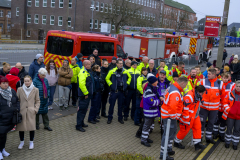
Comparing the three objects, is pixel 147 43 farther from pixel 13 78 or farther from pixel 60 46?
pixel 13 78

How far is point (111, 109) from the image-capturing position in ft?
26.1

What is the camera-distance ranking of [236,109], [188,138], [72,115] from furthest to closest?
1. [72,115]
2. [188,138]
3. [236,109]

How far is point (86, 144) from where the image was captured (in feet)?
20.7

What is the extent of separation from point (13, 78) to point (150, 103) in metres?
3.70

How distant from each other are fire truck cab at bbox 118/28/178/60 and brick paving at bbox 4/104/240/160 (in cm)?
1073

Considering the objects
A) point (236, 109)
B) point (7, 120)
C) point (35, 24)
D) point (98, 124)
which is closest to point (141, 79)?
point (98, 124)

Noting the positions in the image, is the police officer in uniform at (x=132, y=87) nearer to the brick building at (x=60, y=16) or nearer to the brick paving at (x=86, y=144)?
the brick paving at (x=86, y=144)

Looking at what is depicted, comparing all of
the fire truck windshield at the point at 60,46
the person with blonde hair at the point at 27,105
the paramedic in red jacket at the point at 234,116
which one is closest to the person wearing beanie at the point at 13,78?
the person with blonde hair at the point at 27,105

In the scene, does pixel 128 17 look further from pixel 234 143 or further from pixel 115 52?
pixel 234 143

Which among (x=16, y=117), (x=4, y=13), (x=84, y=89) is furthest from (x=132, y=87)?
(x=4, y=13)

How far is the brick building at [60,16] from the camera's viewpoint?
42250 mm

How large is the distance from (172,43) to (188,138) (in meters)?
14.2

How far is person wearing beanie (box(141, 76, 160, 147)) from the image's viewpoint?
19.8 feet

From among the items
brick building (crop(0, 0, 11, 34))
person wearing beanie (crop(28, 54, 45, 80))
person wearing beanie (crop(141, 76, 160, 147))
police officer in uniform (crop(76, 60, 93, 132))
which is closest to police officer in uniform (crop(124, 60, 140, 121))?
police officer in uniform (crop(76, 60, 93, 132))
